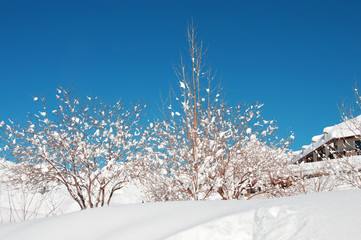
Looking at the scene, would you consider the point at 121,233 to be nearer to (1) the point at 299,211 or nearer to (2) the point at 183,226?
(2) the point at 183,226

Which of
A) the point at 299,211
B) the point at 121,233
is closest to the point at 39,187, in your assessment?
the point at 121,233

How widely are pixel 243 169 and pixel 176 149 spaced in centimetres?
300

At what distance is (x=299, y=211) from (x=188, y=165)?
499 cm

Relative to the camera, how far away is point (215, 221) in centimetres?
208

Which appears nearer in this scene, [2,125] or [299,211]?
[299,211]

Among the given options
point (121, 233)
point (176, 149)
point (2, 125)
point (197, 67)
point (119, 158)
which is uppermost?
point (2, 125)

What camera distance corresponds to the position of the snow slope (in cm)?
167

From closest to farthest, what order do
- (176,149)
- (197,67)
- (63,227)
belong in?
(63,227) < (197,67) < (176,149)

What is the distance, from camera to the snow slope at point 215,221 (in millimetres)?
1666

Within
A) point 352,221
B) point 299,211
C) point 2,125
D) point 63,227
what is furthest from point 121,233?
A: point 2,125

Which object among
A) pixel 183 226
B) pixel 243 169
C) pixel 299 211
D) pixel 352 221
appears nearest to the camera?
pixel 352 221

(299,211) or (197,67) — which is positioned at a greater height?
(197,67)

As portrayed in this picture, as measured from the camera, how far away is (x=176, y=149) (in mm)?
7410

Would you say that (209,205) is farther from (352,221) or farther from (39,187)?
(39,187)
